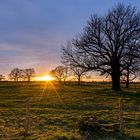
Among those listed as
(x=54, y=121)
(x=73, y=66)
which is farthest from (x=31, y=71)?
(x=54, y=121)

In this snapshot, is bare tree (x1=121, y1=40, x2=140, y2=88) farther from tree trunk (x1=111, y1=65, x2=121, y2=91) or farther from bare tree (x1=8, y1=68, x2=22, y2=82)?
bare tree (x1=8, y1=68, x2=22, y2=82)

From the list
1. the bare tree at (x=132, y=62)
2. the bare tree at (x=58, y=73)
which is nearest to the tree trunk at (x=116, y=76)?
the bare tree at (x=132, y=62)

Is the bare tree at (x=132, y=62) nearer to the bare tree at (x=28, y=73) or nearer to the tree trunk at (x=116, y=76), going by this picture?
the tree trunk at (x=116, y=76)

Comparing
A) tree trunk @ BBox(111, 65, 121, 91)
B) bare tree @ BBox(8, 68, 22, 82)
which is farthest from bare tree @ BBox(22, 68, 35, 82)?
tree trunk @ BBox(111, 65, 121, 91)

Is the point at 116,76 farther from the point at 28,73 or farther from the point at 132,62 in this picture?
the point at 28,73

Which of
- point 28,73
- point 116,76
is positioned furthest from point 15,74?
point 116,76

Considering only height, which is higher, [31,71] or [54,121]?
[31,71]

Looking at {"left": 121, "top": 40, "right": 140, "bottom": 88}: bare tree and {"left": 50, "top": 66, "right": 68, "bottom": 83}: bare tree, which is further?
{"left": 50, "top": 66, "right": 68, "bottom": 83}: bare tree

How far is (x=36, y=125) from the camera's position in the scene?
20891 millimetres

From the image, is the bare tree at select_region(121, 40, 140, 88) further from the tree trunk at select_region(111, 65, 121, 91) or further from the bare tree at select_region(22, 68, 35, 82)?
the bare tree at select_region(22, 68, 35, 82)

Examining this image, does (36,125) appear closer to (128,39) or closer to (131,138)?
(131,138)

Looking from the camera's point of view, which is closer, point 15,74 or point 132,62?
point 132,62

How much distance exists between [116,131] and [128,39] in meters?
48.6

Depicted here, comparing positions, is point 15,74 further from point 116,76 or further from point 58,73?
point 116,76
